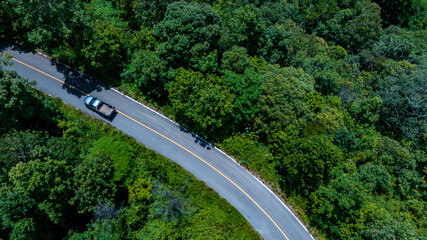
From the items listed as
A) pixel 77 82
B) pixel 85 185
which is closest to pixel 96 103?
pixel 77 82

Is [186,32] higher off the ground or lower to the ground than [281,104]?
higher

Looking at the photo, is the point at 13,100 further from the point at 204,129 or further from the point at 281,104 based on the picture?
the point at 281,104

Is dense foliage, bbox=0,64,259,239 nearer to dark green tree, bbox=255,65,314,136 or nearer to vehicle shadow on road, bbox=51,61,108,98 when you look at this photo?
vehicle shadow on road, bbox=51,61,108,98

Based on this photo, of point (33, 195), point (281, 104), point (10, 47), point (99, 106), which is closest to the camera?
point (33, 195)

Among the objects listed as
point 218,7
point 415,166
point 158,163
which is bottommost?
point 158,163

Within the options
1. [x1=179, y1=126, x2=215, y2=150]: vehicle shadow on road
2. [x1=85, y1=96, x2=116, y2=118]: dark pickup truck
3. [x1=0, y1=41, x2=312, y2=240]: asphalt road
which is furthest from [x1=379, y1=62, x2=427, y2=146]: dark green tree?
[x1=85, y1=96, x2=116, y2=118]: dark pickup truck

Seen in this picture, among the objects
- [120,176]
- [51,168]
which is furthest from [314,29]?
[51,168]

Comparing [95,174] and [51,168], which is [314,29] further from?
[51,168]
